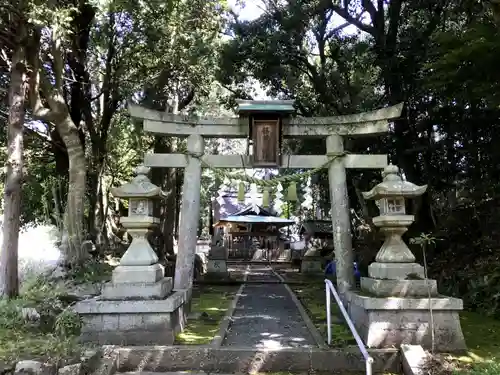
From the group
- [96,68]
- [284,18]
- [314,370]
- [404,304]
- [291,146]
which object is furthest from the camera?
[291,146]

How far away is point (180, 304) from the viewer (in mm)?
6855

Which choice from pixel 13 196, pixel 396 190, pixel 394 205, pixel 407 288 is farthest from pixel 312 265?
pixel 13 196

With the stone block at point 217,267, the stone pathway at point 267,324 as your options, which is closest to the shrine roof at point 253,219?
the stone block at point 217,267

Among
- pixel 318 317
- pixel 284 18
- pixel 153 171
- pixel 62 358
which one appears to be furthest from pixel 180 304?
pixel 284 18

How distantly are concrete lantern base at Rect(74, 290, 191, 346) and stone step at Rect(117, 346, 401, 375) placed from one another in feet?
1.31

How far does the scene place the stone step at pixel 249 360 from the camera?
17.8ft

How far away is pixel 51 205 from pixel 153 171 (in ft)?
13.3

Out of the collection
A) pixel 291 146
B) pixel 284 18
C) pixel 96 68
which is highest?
pixel 284 18

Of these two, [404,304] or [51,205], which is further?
[51,205]

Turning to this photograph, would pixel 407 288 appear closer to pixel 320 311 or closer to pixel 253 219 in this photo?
pixel 320 311

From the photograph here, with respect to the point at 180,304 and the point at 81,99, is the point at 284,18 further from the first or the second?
the point at 180,304

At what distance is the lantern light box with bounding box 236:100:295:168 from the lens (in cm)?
848

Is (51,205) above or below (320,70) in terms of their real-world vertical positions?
below

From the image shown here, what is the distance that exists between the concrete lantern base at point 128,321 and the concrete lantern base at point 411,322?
2926mm
